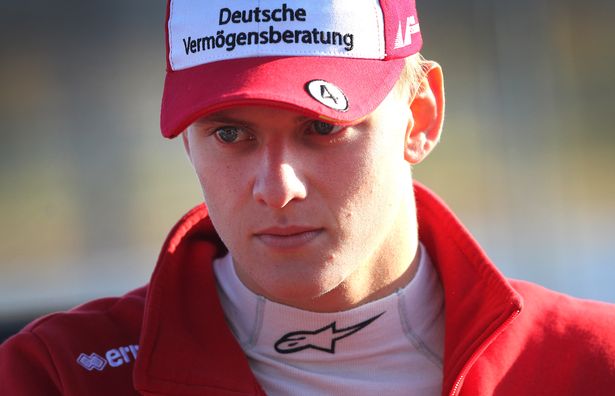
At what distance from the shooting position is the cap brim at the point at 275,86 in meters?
1.89

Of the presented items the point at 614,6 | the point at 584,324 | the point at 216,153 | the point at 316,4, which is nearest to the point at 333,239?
the point at 216,153

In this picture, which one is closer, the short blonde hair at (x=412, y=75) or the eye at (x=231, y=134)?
the eye at (x=231, y=134)

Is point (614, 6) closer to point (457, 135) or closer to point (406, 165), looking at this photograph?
point (457, 135)

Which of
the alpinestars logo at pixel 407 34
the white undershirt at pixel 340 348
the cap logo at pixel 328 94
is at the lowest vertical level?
the white undershirt at pixel 340 348

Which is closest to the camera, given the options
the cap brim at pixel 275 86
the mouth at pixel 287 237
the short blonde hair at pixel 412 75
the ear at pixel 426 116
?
the cap brim at pixel 275 86

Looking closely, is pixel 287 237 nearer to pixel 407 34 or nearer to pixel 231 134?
pixel 231 134

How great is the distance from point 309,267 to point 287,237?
7cm

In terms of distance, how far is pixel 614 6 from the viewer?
6.09 m

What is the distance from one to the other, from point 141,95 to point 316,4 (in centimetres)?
400

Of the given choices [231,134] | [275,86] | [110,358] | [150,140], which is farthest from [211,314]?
[150,140]

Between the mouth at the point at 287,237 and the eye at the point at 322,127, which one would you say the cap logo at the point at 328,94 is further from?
the mouth at the point at 287,237

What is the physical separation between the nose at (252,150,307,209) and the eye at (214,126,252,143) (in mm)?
77

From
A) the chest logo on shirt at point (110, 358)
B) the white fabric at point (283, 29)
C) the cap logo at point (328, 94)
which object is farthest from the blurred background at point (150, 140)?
the cap logo at point (328, 94)

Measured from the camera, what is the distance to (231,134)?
204 centimetres
